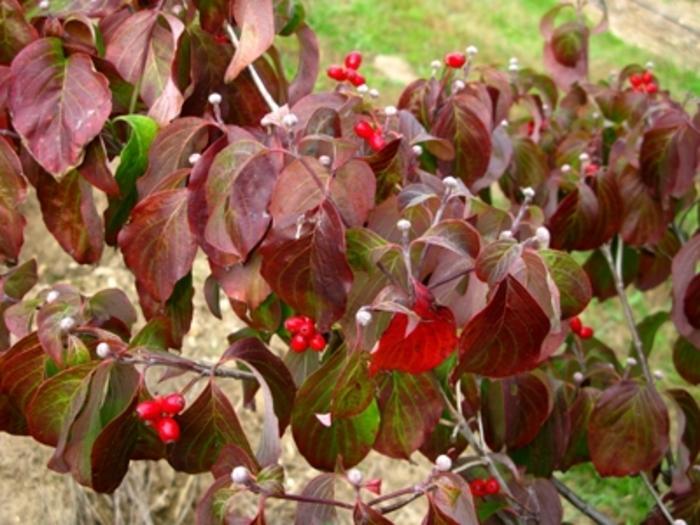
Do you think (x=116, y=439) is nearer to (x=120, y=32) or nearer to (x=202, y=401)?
(x=202, y=401)

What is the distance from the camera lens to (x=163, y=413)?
3.73 ft

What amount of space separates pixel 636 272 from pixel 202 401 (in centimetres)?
143

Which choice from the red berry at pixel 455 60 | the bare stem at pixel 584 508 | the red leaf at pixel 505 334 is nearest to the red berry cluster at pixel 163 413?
the red leaf at pixel 505 334

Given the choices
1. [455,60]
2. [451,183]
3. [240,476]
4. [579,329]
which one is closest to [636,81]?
[579,329]

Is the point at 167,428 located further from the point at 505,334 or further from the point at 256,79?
the point at 256,79

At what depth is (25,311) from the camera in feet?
4.40

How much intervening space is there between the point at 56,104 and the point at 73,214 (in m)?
0.17

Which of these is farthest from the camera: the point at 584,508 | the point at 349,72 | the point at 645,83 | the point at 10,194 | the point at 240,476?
Answer: the point at 645,83

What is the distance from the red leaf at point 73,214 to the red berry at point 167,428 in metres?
0.29

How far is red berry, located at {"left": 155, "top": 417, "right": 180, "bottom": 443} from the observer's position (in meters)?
1.13

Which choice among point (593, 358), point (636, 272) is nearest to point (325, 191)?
point (593, 358)

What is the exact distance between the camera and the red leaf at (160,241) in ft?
3.80

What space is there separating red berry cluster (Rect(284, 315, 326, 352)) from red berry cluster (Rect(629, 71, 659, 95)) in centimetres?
131

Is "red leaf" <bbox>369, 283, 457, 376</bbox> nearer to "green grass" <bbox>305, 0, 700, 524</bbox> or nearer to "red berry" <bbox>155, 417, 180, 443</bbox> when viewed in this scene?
"red berry" <bbox>155, 417, 180, 443</bbox>
